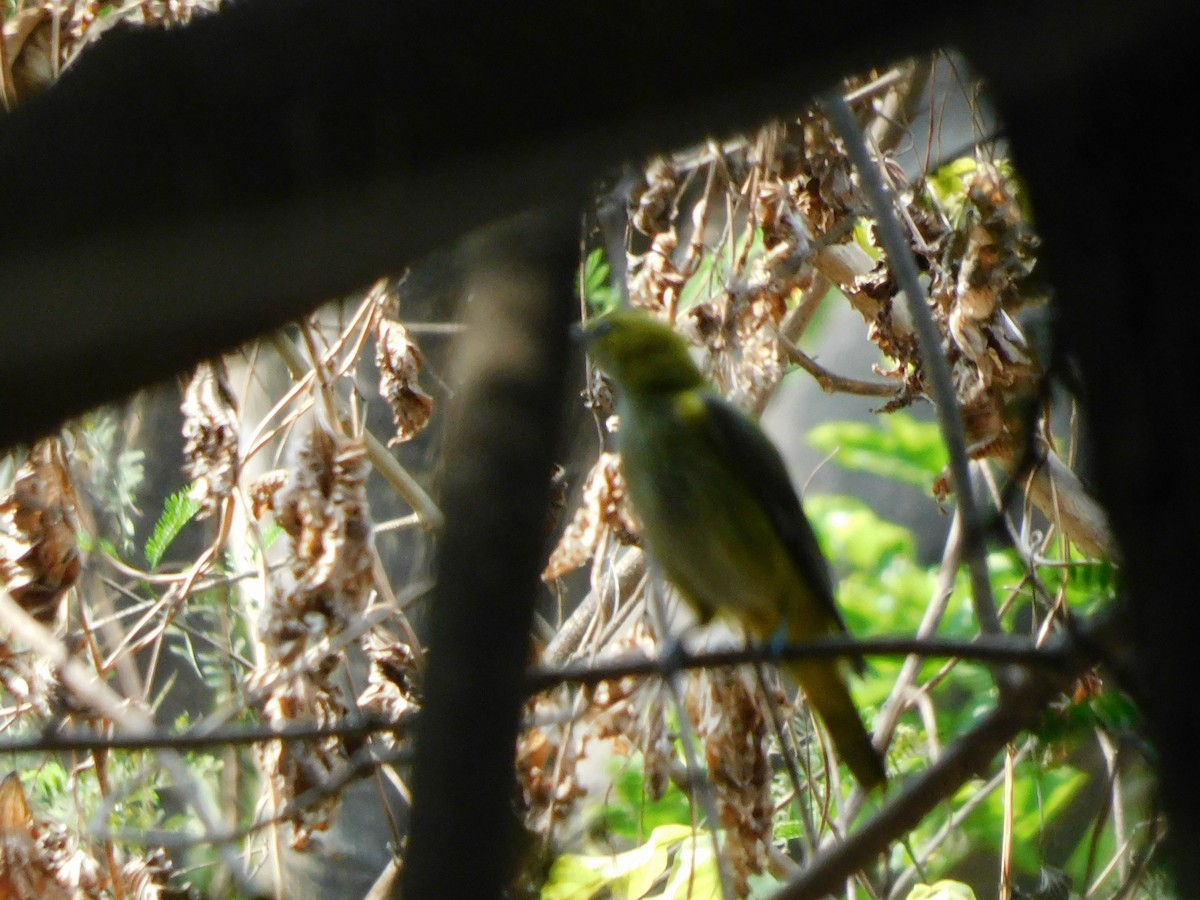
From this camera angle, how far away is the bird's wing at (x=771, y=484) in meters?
3.23

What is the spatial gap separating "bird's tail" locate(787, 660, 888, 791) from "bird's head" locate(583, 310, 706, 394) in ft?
2.52

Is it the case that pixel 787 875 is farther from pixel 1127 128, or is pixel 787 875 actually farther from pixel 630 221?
pixel 1127 128

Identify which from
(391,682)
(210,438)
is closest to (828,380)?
(391,682)

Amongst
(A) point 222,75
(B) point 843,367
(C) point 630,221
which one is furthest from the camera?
(B) point 843,367

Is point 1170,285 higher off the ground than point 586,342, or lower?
lower

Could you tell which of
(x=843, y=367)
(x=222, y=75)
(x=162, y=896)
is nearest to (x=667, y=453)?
(x=162, y=896)

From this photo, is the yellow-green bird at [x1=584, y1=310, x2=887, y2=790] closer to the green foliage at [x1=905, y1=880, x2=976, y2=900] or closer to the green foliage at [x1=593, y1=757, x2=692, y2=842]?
the green foliage at [x1=905, y1=880, x2=976, y2=900]

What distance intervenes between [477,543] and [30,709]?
9.13 feet

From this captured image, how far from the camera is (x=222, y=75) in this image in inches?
45.0

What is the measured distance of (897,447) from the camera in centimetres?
691

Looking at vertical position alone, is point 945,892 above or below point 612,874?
below

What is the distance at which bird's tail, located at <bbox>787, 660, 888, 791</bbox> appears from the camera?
301 centimetres

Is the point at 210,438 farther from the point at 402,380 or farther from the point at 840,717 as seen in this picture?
the point at 840,717

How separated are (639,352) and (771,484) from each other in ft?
1.51
